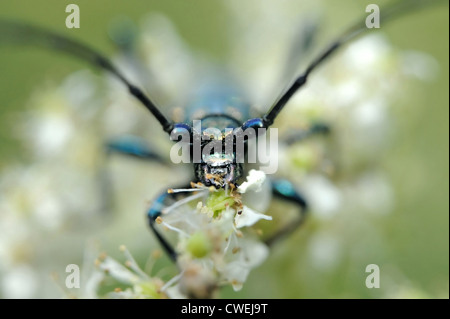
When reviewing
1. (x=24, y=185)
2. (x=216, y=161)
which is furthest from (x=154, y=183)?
(x=216, y=161)

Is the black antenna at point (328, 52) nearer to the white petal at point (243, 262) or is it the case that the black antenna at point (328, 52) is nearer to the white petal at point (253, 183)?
the white petal at point (253, 183)

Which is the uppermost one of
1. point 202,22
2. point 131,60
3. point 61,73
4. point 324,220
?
point 202,22

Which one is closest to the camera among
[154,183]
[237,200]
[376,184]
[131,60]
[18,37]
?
[237,200]

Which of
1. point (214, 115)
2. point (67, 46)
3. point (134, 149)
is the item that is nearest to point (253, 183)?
point (214, 115)

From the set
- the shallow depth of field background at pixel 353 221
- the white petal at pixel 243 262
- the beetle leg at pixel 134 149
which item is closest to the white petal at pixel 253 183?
the white petal at pixel 243 262

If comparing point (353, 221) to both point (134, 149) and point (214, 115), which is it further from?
point (134, 149)

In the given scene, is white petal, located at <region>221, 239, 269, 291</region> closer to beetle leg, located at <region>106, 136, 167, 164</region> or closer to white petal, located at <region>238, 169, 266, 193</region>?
white petal, located at <region>238, 169, 266, 193</region>

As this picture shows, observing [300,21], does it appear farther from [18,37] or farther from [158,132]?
[18,37]
